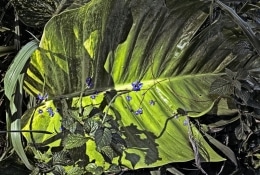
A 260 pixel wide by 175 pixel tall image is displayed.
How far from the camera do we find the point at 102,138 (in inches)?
45.9

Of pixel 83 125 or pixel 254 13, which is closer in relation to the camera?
pixel 83 125

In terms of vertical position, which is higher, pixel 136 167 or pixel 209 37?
pixel 209 37

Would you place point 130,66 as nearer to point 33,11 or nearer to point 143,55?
point 143,55

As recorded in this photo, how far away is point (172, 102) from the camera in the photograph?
1.36 metres

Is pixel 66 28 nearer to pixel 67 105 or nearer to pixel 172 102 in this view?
pixel 67 105

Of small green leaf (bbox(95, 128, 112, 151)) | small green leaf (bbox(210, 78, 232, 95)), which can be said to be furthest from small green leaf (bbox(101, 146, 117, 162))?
small green leaf (bbox(210, 78, 232, 95))

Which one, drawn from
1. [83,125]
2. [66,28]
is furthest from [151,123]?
[66,28]

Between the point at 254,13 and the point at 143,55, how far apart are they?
0.28m

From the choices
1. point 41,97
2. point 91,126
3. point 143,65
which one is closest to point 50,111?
point 41,97

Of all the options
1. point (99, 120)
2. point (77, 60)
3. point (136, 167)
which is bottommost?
point (136, 167)

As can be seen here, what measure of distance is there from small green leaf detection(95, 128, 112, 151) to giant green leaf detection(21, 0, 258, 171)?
110 mm

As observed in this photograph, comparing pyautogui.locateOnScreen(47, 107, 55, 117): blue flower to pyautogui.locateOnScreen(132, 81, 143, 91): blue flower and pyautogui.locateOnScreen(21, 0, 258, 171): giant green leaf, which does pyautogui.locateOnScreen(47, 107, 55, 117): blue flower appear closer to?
pyautogui.locateOnScreen(21, 0, 258, 171): giant green leaf

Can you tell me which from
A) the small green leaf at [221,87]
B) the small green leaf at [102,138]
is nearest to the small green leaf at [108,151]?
the small green leaf at [102,138]

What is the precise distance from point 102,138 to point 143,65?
0.83 feet
